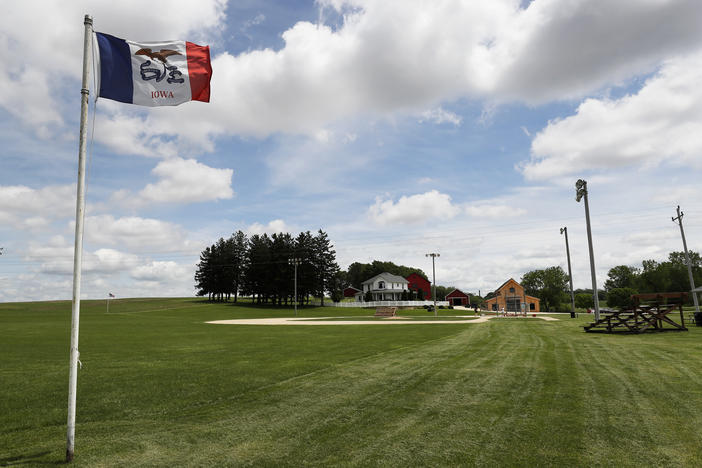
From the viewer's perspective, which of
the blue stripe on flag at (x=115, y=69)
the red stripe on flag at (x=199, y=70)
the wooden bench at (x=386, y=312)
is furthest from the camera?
the wooden bench at (x=386, y=312)

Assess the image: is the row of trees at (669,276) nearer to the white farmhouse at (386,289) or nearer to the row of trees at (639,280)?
the row of trees at (639,280)

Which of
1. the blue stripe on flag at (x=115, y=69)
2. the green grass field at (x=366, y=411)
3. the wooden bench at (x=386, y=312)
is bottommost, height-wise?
the wooden bench at (x=386, y=312)

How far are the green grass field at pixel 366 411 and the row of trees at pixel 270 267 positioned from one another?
235 feet

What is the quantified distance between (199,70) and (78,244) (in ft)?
13.4

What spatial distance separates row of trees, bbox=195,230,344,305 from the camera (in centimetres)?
8975

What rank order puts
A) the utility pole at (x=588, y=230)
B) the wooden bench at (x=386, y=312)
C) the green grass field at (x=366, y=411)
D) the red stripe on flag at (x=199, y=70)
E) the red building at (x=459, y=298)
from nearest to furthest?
the green grass field at (x=366, y=411), the red stripe on flag at (x=199, y=70), the utility pole at (x=588, y=230), the wooden bench at (x=386, y=312), the red building at (x=459, y=298)

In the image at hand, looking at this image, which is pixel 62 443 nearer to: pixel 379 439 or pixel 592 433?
pixel 379 439

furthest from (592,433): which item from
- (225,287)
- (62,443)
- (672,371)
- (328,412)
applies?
(225,287)

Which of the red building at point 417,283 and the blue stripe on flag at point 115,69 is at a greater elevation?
the blue stripe on flag at point 115,69

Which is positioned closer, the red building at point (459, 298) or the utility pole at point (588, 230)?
the utility pole at point (588, 230)

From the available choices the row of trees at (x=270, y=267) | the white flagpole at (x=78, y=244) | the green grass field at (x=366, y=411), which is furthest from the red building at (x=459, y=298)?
the white flagpole at (x=78, y=244)

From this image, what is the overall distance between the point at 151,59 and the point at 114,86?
848mm

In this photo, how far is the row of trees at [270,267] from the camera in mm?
89750

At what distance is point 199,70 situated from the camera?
319 inches
